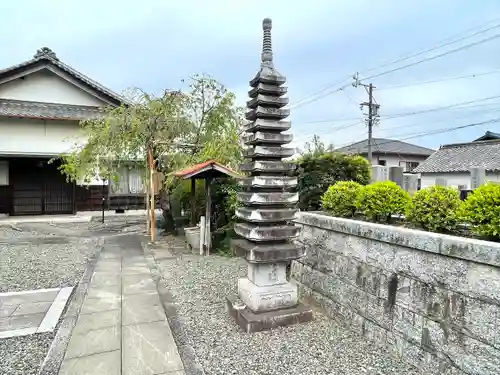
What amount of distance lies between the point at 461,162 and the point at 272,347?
21406mm

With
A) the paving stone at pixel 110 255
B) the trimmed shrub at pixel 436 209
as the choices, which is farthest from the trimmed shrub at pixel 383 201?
the paving stone at pixel 110 255

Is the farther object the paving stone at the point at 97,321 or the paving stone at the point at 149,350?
the paving stone at the point at 97,321

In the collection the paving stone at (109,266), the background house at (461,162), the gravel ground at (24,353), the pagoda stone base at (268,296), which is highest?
the background house at (461,162)

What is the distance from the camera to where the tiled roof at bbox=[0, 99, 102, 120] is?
44.8 ft

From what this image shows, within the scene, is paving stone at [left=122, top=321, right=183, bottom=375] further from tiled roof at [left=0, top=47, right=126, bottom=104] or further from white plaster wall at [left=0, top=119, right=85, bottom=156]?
tiled roof at [left=0, top=47, right=126, bottom=104]

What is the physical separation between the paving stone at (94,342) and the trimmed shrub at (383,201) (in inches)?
139

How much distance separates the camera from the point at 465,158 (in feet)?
67.8

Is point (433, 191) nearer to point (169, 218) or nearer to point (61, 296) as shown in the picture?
point (61, 296)

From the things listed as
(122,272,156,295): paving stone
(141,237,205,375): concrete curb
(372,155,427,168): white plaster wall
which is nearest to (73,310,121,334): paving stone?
(141,237,205,375): concrete curb

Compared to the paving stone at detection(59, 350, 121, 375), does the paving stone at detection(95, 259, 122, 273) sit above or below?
below

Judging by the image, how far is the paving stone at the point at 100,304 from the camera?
4.70 metres

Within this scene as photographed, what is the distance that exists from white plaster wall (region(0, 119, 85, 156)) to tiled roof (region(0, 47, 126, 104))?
6.83ft

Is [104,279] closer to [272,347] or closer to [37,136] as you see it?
[272,347]

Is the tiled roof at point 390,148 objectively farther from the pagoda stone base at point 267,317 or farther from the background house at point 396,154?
the pagoda stone base at point 267,317
